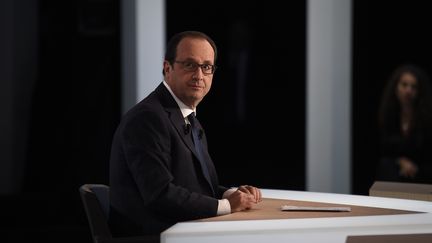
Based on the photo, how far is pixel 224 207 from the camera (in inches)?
90.1

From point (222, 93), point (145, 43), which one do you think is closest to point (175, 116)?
point (145, 43)

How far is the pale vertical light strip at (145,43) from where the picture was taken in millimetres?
4969

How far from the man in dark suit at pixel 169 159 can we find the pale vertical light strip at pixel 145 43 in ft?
8.22

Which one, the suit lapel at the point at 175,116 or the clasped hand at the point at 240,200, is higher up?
the suit lapel at the point at 175,116

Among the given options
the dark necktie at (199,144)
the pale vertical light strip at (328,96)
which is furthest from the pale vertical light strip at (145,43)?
the dark necktie at (199,144)

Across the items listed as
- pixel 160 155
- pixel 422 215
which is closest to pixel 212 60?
pixel 160 155

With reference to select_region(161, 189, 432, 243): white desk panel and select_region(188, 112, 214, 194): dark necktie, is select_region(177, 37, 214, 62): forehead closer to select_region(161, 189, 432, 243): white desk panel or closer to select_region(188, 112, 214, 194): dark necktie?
select_region(188, 112, 214, 194): dark necktie

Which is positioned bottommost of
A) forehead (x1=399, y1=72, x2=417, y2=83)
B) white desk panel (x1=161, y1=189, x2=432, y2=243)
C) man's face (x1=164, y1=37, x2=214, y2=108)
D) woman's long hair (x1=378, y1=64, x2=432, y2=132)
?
white desk panel (x1=161, y1=189, x2=432, y2=243)

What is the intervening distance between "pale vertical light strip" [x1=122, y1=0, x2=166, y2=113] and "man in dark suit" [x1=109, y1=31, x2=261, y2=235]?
250cm

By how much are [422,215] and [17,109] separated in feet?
12.8

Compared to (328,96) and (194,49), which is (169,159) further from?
(328,96)

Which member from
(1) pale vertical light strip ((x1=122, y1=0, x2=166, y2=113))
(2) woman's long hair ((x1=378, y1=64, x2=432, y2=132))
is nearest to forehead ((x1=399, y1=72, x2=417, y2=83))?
(2) woman's long hair ((x1=378, y1=64, x2=432, y2=132))

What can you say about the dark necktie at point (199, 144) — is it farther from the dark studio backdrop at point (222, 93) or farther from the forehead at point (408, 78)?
the dark studio backdrop at point (222, 93)

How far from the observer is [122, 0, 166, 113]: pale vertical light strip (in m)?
4.97
